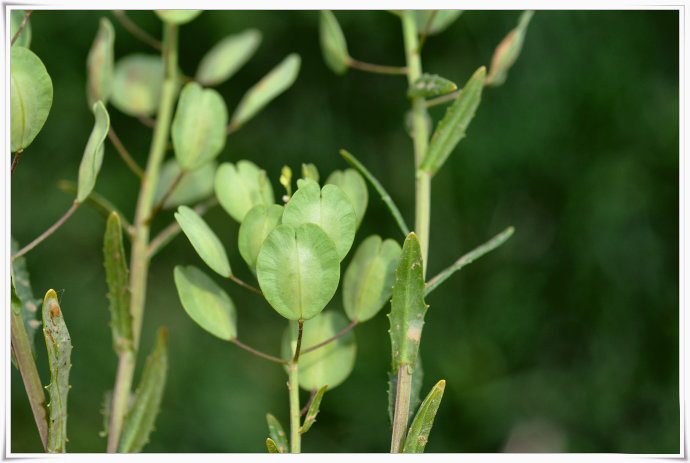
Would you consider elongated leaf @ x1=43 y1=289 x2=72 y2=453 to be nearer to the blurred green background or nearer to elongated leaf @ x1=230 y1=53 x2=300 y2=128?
elongated leaf @ x1=230 y1=53 x2=300 y2=128

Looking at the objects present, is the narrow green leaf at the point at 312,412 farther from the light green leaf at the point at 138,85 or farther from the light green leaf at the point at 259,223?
the light green leaf at the point at 138,85

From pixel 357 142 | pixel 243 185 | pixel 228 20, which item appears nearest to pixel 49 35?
pixel 228 20

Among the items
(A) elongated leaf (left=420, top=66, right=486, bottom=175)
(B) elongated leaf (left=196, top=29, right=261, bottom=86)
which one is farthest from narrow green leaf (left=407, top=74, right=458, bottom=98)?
(B) elongated leaf (left=196, top=29, right=261, bottom=86)

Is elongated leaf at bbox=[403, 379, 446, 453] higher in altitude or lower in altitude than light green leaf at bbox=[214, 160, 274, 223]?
lower

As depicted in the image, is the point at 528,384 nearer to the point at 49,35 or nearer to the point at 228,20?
the point at 228,20

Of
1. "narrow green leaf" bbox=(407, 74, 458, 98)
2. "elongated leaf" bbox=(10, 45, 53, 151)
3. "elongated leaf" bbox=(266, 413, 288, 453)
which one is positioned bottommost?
"elongated leaf" bbox=(266, 413, 288, 453)
